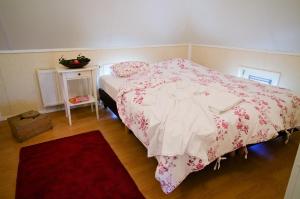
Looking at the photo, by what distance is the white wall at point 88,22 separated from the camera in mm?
2265

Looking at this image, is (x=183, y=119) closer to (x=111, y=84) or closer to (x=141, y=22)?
(x=111, y=84)

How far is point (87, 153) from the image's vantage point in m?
2.09

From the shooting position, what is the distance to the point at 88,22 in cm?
267

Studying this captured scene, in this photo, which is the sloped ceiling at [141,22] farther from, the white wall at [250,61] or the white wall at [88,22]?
the white wall at [250,61]

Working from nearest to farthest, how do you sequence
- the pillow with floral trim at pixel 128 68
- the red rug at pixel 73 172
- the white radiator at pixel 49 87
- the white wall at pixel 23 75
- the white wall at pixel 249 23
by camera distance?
the red rug at pixel 73 172 → the white wall at pixel 249 23 → the white wall at pixel 23 75 → the white radiator at pixel 49 87 → the pillow with floral trim at pixel 128 68

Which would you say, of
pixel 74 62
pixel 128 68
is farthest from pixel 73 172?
pixel 128 68

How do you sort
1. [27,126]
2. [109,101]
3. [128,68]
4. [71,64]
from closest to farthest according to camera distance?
[27,126], [71,64], [109,101], [128,68]

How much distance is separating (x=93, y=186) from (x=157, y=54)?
2.75 meters

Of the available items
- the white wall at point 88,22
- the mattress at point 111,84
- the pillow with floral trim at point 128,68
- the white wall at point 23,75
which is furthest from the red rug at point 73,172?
the white wall at point 88,22

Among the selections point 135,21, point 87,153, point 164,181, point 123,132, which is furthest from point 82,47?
point 164,181

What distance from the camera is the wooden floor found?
5.29 feet

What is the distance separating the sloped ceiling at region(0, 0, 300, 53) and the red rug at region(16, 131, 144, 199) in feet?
4.70

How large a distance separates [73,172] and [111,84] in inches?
48.9

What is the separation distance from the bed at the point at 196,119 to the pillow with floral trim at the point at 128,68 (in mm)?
641
